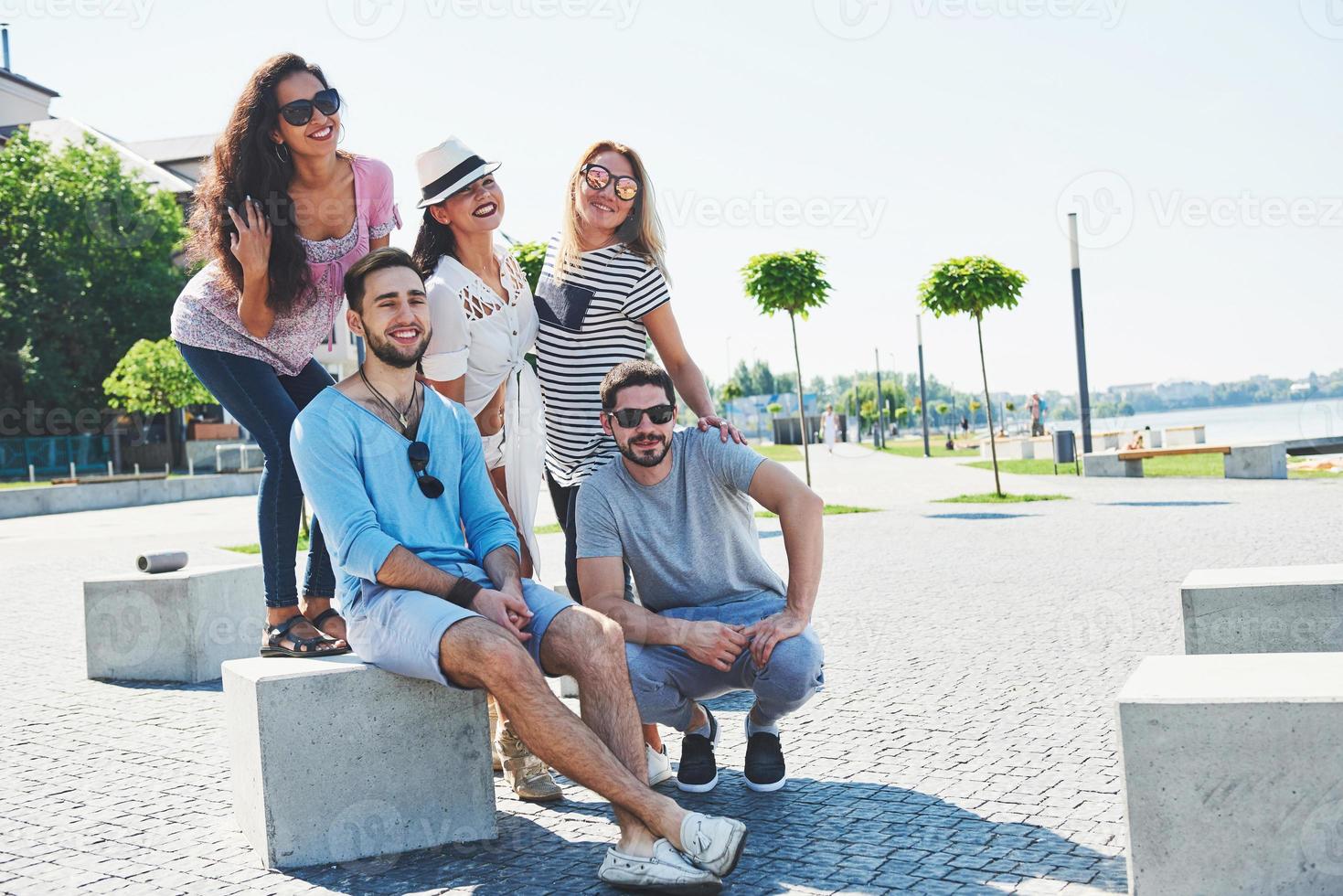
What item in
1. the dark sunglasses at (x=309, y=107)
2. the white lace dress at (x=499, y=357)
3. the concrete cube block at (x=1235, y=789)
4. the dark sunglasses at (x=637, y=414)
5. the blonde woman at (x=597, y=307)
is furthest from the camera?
the blonde woman at (x=597, y=307)

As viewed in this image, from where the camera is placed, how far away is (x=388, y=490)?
3756mm

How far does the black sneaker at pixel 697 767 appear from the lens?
4195 mm

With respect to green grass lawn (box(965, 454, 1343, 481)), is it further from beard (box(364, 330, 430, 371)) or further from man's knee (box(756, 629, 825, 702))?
beard (box(364, 330, 430, 371))

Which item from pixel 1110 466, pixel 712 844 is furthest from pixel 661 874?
pixel 1110 466

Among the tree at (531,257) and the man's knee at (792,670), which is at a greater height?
the tree at (531,257)

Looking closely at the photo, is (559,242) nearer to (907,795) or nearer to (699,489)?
(699,489)

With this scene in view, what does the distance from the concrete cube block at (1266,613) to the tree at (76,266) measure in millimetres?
47631

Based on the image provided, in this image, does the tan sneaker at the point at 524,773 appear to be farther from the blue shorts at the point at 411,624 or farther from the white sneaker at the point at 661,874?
the white sneaker at the point at 661,874

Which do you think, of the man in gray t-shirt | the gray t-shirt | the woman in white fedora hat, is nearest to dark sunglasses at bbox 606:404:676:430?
the man in gray t-shirt

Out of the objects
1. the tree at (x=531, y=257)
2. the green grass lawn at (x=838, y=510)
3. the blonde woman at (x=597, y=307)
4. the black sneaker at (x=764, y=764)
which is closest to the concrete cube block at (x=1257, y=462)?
the green grass lawn at (x=838, y=510)

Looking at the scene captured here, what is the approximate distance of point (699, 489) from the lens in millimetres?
4246

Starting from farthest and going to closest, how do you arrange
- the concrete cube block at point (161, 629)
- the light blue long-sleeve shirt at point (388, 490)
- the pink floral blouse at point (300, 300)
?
the concrete cube block at point (161, 629)
the pink floral blouse at point (300, 300)
the light blue long-sleeve shirt at point (388, 490)

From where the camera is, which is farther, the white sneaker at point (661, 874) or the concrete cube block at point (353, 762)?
the concrete cube block at point (353, 762)

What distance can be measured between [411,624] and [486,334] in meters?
1.37
